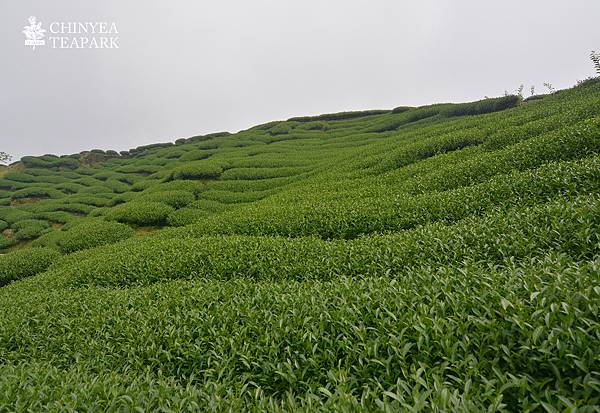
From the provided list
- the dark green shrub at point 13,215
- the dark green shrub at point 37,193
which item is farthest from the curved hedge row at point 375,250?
the dark green shrub at point 37,193

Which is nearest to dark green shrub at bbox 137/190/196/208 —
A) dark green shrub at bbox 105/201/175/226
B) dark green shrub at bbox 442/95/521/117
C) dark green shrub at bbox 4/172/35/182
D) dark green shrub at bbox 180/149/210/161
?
dark green shrub at bbox 105/201/175/226

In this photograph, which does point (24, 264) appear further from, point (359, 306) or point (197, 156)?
point (197, 156)

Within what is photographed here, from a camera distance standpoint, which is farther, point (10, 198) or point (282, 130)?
point (282, 130)

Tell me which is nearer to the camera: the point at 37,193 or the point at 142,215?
the point at 142,215

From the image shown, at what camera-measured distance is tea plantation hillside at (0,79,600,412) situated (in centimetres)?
336

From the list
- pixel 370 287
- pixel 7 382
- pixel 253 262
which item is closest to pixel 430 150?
pixel 253 262

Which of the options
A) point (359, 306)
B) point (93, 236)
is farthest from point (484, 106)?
A: point (359, 306)

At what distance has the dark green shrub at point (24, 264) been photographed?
1736cm

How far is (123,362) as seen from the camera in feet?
18.0

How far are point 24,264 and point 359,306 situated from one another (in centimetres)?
2039

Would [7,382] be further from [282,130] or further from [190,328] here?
[282,130]

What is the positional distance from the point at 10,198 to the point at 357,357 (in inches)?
1928

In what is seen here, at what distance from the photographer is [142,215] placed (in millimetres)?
22641

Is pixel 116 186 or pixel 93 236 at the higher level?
pixel 116 186
